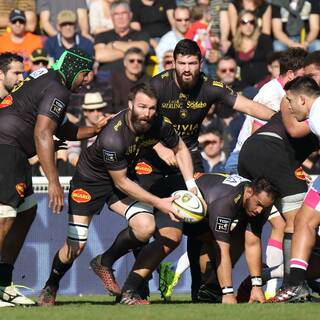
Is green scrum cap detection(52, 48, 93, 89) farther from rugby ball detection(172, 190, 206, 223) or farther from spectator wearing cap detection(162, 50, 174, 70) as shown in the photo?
spectator wearing cap detection(162, 50, 174, 70)

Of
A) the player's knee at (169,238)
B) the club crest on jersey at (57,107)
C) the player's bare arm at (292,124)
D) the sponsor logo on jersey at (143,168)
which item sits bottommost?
the player's knee at (169,238)

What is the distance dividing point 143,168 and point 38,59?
16.1 ft

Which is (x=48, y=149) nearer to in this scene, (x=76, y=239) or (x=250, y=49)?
(x=76, y=239)

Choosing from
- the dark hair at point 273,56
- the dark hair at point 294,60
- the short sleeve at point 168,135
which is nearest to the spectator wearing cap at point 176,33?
the dark hair at point 273,56

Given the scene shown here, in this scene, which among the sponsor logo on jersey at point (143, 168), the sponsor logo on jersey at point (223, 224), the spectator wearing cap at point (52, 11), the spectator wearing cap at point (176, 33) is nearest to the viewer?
the sponsor logo on jersey at point (223, 224)

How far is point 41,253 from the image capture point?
48.3 ft

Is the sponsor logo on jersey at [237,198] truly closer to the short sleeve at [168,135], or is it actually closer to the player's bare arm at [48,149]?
the short sleeve at [168,135]

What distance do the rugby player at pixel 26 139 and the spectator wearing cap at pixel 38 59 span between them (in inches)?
212

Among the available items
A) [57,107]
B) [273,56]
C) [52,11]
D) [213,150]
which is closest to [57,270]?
[57,107]

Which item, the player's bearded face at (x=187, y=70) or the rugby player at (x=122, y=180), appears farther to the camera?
the player's bearded face at (x=187, y=70)

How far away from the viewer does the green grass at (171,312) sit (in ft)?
31.2

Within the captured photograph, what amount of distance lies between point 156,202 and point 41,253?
4.18 metres

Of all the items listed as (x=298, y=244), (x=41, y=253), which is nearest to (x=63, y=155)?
(x=41, y=253)

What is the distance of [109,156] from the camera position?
11000 mm
